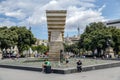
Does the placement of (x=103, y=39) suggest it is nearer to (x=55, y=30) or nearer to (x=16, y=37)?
(x=16, y=37)

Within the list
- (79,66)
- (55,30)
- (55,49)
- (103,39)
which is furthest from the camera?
(103,39)

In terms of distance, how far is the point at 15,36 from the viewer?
67.3 meters

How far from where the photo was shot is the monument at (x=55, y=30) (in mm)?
33375

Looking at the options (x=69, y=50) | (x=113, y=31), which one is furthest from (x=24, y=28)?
(x=69, y=50)

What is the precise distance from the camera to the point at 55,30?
111 ft

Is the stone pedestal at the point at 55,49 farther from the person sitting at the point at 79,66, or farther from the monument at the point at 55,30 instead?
the person sitting at the point at 79,66

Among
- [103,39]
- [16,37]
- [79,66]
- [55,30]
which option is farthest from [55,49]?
[16,37]

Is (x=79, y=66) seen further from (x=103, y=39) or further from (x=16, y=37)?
(x=16, y=37)

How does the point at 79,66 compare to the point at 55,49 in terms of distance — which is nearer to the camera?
the point at 79,66

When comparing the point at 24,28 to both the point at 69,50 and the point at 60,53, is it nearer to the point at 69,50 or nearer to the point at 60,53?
the point at 60,53

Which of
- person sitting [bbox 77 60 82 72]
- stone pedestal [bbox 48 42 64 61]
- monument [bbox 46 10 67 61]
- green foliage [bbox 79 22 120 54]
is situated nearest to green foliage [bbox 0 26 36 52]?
green foliage [bbox 79 22 120 54]

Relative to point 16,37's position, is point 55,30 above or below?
below

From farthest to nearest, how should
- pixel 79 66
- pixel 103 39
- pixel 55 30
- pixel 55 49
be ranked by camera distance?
pixel 103 39, pixel 55 30, pixel 55 49, pixel 79 66

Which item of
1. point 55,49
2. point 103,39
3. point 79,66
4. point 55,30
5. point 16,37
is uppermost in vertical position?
point 16,37
